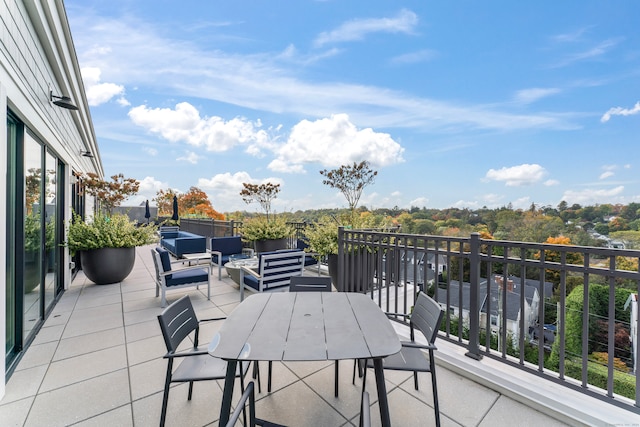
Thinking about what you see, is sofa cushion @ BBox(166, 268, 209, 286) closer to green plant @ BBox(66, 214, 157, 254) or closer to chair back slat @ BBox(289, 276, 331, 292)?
green plant @ BBox(66, 214, 157, 254)

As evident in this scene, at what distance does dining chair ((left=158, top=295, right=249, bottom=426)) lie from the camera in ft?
4.99

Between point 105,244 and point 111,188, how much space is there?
460 centimetres

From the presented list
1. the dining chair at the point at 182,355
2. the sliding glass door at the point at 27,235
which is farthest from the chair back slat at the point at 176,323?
the sliding glass door at the point at 27,235

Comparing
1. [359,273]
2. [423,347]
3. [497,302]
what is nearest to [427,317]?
[423,347]

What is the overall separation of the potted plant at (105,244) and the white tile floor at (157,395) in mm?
2123

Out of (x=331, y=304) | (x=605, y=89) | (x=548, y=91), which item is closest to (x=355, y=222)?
(x=331, y=304)

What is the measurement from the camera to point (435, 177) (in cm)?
1736

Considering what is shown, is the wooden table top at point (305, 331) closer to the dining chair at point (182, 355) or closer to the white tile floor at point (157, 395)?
the dining chair at point (182, 355)

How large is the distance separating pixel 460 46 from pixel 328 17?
7.47 m

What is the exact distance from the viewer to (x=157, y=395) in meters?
2.09

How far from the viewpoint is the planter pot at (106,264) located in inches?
195

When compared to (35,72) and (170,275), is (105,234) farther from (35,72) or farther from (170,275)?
(35,72)

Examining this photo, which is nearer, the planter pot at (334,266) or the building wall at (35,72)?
the building wall at (35,72)

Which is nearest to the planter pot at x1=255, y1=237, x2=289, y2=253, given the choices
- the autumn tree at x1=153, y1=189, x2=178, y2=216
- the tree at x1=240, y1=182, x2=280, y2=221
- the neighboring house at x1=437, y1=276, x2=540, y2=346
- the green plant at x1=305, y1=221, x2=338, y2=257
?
the green plant at x1=305, y1=221, x2=338, y2=257
